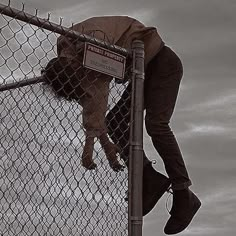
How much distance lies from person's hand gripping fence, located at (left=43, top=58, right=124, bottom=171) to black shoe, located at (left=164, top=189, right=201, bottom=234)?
663 mm

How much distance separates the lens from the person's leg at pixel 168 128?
13.8 feet

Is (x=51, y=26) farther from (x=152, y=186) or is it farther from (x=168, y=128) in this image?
(x=152, y=186)

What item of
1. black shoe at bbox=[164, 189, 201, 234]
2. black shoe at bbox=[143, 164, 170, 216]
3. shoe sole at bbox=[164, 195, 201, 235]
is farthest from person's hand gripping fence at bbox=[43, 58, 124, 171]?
shoe sole at bbox=[164, 195, 201, 235]

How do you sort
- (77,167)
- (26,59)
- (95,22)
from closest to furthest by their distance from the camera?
(26,59)
(77,167)
(95,22)

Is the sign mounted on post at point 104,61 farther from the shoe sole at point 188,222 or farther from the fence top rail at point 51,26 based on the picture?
the shoe sole at point 188,222

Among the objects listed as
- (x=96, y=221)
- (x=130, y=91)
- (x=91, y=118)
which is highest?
(x=130, y=91)

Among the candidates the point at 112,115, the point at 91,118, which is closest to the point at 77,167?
the point at 91,118

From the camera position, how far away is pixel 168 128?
4.24 metres

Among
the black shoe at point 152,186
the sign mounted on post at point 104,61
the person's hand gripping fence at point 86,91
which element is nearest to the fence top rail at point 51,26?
the sign mounted on post at point 104,61

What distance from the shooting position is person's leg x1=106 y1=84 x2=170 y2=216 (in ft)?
13.8

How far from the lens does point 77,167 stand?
152 inches

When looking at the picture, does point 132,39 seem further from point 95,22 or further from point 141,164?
point 141,164

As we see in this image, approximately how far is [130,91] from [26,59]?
819mm

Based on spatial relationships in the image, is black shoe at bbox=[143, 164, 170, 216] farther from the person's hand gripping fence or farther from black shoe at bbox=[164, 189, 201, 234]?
the person's hand gripping fence
